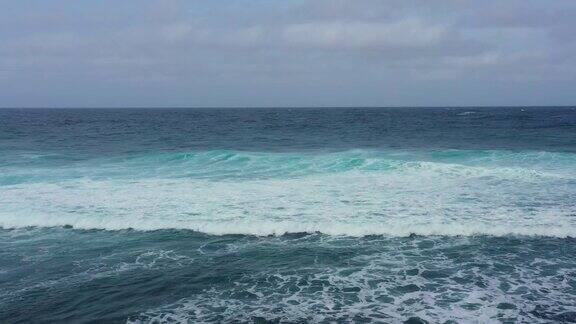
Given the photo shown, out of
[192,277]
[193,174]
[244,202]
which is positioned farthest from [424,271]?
[193,174]

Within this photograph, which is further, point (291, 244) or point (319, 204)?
point (319, 204)

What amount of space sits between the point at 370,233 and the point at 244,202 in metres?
6.65

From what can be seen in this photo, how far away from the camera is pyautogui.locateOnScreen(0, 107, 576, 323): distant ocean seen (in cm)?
1112

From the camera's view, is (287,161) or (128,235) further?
(287,161)

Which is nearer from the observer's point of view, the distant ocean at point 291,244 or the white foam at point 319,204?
the distant ocean at point 291,244

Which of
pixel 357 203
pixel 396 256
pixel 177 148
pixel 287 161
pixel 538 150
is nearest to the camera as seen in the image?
pixel 396 256

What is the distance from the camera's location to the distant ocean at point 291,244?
11125 millimetres

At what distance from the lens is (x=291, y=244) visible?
15.6 meters

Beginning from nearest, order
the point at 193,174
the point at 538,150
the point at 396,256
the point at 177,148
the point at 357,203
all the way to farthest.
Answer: the point at 396,256
the point at 357,203
the point at 193,174
the point at 538,150
the point at 177,148

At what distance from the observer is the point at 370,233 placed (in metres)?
16.5

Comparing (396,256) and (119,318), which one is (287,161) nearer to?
(396,256)

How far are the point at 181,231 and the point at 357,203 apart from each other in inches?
308

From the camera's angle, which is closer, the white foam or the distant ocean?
the distant ocean

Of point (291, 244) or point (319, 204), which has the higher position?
point (319, 204)
